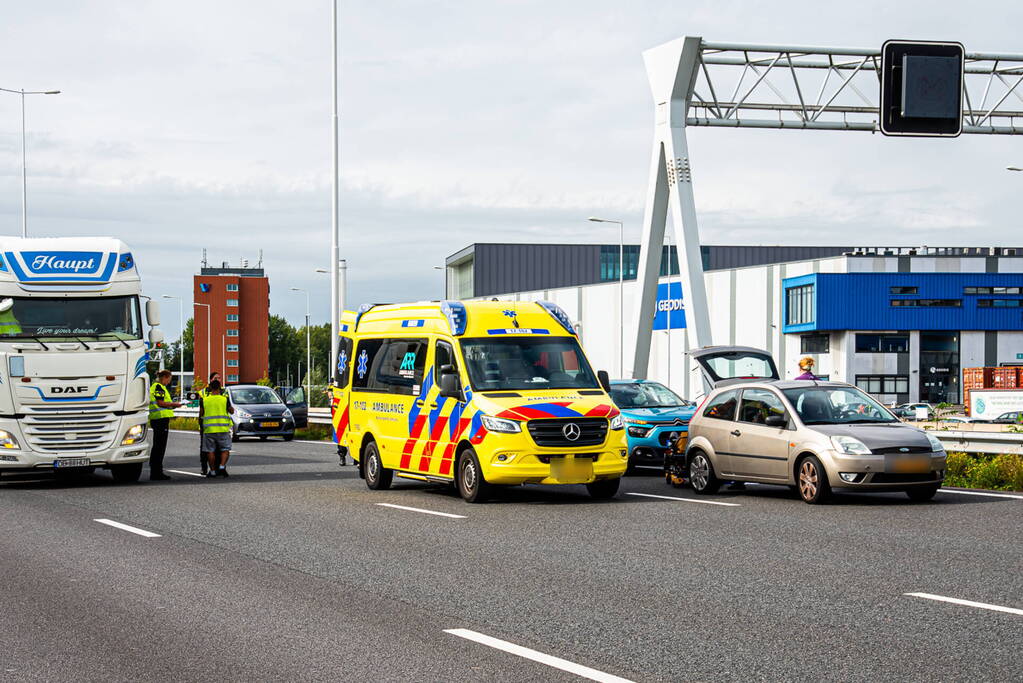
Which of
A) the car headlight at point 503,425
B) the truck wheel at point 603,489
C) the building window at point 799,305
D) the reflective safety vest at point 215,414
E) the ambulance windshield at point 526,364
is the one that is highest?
the building window at point 799,305

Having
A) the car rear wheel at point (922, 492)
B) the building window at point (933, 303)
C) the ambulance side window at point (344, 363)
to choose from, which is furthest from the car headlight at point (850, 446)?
the building window at point (933, 303)

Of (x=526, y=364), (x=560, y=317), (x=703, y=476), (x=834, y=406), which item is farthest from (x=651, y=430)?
(x=834, y=406)

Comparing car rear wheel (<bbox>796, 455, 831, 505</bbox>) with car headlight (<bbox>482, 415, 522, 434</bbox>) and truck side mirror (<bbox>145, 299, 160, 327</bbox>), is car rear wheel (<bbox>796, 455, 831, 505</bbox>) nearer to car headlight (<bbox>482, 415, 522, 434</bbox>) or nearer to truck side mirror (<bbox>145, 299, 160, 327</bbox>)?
car headlight (<bbox>482, 415, 522, 434</bbox>)

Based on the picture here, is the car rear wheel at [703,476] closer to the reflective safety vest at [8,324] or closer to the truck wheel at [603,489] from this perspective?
the truck wheel at [603,489]

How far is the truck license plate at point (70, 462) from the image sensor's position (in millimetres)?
19578

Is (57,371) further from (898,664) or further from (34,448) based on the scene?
(898,664)

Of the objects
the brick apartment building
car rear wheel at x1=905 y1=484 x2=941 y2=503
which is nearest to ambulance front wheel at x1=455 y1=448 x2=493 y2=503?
car rear wheel at x1=905 y1=484 x2=941 y2=503

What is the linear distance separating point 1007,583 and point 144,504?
11.1 metres

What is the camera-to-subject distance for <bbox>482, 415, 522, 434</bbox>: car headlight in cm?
1591

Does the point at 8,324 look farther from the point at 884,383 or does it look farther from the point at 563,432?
the point at 884,383

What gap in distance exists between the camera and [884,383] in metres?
82.2

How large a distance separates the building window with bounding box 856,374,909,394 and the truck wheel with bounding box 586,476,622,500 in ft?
222

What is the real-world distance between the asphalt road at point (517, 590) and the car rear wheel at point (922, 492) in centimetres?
15

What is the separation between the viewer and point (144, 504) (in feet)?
55.4
